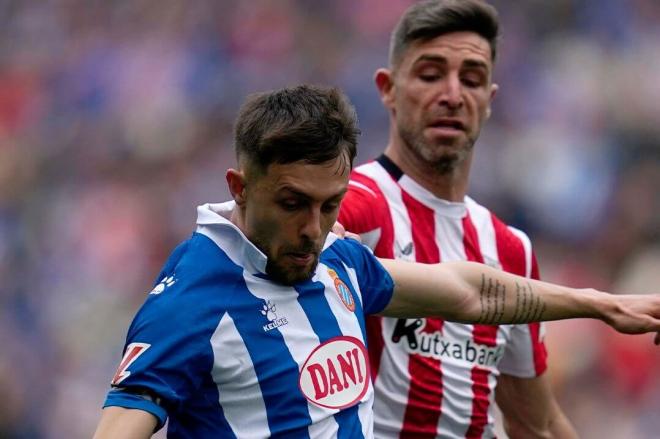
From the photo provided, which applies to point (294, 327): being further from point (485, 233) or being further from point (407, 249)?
point (485, 233)

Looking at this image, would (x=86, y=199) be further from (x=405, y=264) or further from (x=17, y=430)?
(x=405, y=264)

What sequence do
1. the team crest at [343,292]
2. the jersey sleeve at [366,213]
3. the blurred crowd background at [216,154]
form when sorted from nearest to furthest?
the team crest at [343,292]
the jersey sleeve at [366,213]
the blurred crowd background at [216,154]

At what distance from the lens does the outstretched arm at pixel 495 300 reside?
12.2ft

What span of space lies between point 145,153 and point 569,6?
12.5 ft

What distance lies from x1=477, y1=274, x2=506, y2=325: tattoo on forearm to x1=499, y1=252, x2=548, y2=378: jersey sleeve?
2.94ft

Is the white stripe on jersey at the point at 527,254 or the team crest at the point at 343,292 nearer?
the team crest at the point at 343,292

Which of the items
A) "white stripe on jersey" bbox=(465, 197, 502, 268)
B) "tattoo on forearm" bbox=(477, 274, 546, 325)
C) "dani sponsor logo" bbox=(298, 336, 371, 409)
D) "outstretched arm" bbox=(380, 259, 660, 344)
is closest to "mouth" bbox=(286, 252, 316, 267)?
"dani sponsor logo" bbox=(298, 336, 371, 409)

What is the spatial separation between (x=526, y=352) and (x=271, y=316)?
1.76m

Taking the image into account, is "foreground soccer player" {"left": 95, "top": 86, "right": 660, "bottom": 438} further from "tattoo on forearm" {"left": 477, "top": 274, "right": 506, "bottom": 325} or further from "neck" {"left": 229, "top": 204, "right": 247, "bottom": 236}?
"tattoo on forearm" {"left": 477, "top": 274, "right": 506, "bottom": 325}

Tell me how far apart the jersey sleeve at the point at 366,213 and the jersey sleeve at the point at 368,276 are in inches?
23.0

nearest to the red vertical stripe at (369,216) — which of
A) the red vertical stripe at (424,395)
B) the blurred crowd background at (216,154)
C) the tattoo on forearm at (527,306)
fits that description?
the red vertical stripe at (424,395)

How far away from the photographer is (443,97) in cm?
457

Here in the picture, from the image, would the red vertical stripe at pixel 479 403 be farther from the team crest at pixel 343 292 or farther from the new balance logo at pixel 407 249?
the team crest at pixel 343 292

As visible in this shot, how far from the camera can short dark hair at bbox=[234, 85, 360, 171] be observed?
10.5 feet
